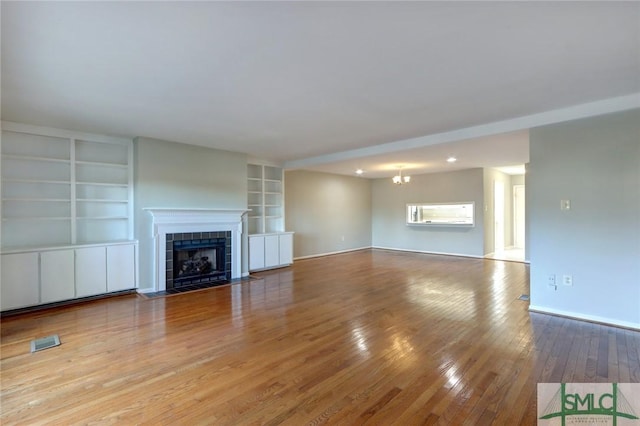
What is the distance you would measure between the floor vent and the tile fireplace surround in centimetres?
180

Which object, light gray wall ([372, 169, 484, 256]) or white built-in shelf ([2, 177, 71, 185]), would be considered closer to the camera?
white built-in shelf ([2, 177, 71, 185])

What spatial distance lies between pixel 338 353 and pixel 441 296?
2.43m

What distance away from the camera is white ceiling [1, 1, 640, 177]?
6.19 feet

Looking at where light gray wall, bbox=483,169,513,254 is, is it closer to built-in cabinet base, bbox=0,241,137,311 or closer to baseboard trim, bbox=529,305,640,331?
baseboard trim, bbox=529,305,640,331

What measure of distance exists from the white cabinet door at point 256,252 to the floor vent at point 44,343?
341cm

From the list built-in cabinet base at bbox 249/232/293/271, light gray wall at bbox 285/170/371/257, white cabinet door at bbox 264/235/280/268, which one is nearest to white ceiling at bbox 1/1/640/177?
built-in cabinet base at bbox 249/232/293/271

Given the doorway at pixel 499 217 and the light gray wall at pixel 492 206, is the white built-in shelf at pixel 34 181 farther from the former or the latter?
the doorway at pixel 499 217

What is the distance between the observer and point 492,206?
8.36 meters

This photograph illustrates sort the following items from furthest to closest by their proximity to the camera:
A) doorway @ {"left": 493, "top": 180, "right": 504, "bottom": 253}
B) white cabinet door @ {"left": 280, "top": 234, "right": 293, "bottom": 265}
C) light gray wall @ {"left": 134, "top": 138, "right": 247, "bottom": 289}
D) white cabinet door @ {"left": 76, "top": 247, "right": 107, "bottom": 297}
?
doorway @ {"left": 493, "top": 180, "right": 504, "bottom": 253}
white cabinet door @ {"left": 280, "top": 234, "right": 293, "bottom": 265}
light gray wall @ {"left": 134, "top": 138, "right": 247, "bottom": 289}
white cabinet door @ {"left": 76, "top": 247, "right": 107, "bottom": 297}

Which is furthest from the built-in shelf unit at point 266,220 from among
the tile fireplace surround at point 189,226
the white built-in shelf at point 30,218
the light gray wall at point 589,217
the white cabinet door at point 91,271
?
the light gray wall at point 589,217

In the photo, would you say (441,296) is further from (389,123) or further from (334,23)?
(334,23)

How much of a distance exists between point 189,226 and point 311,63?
381cm

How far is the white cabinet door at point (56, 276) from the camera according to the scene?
13.2 feet

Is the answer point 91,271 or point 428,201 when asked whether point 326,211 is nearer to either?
point 428,201
